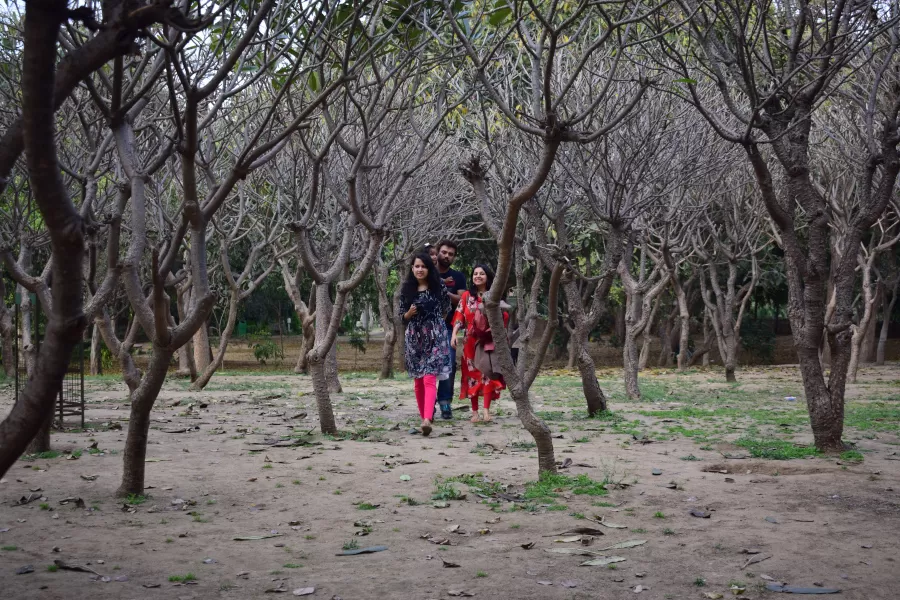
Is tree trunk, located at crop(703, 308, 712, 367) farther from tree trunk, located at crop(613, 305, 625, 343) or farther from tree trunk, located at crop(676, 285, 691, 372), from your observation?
tree trunk, located at crop(613, 305, 625, 343)

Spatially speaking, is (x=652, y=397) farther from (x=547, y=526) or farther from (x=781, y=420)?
(x=547, y=526)

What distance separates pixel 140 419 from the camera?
5777 mm

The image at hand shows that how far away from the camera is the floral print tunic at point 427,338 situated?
996cm

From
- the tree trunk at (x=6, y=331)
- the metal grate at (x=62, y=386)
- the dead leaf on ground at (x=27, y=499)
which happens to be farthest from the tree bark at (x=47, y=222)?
the tree trunk at (x=6, y=331)

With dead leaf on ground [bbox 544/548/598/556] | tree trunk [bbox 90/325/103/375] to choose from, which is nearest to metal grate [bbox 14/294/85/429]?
dead leaf on ground [bbox 544/548/598/556]

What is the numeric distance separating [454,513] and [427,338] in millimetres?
4474

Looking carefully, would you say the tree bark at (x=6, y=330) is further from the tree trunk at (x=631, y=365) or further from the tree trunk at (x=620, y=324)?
the tree trunk at (x=620, y=324)

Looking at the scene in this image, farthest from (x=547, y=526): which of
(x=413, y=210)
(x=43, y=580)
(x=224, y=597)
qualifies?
(x=413, y=210)

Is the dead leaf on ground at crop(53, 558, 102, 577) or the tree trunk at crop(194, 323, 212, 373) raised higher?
the tree trunk at crop(194, 323, 212, 373)

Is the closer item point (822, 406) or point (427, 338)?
point (822, 406)

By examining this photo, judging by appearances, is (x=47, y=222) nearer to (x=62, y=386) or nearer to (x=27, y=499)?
(x=62, y=386)

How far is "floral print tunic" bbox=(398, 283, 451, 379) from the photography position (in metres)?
9.96

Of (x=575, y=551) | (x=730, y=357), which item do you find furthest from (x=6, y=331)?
(x=575, y=551)

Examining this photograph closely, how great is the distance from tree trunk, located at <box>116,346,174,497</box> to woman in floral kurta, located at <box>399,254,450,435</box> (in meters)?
4.21
